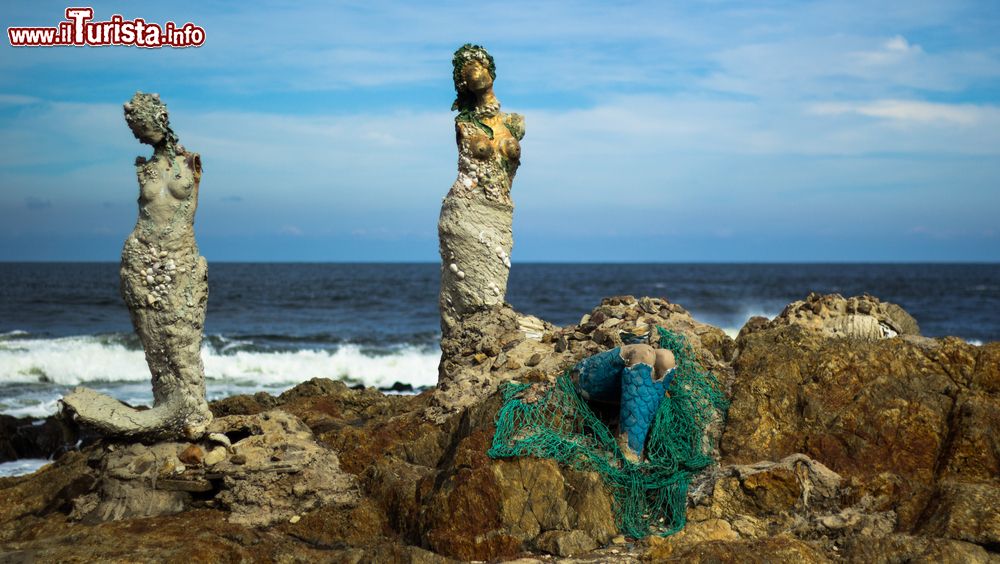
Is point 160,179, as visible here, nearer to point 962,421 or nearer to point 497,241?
point 497,241

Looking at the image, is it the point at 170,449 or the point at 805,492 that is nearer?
Answer: the point at 805,492

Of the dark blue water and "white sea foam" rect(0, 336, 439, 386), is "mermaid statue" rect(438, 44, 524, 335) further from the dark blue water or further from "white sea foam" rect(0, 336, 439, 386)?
the dark blue water

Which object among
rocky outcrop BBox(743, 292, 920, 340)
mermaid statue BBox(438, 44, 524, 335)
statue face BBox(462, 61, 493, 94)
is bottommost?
rocky outcrop BBox(743, 292, 920, 340)

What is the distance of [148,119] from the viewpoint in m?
6.92

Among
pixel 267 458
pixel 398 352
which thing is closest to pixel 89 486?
pixel 267 458

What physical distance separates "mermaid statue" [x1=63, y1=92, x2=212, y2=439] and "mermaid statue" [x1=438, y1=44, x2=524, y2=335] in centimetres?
255

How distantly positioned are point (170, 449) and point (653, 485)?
3.68 metres

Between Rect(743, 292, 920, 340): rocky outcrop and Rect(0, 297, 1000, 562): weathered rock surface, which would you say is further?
Rect(743, 292, 920, 340): rocky outcrop

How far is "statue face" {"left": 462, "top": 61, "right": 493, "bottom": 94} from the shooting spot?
29.1 feet

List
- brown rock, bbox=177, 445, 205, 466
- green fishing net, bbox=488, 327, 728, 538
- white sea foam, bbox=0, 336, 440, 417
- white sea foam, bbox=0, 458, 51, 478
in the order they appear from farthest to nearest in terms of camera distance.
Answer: white sea foam, bbox=0, 336, 440, 417 → white sea foam, bbox=0, 458, 51, 478 → brown rock, bbox=177, 445, 205, 466 → green fishing net, bbox=488, 327, 728, 538

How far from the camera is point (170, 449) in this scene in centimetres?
720

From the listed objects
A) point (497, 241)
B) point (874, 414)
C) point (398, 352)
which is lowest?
point (398, 352)

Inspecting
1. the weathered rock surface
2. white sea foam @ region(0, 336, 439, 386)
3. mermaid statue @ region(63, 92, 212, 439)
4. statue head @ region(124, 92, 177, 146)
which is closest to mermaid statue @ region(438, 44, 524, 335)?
the weathered rock surface

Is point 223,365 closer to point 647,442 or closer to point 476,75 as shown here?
point 476,75
